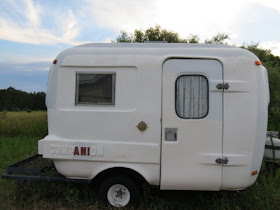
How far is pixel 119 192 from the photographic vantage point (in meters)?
4.18

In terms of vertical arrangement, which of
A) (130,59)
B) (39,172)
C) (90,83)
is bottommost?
(39,172)

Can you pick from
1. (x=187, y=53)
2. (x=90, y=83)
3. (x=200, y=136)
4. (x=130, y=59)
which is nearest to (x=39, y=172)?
(x=90, y=83)

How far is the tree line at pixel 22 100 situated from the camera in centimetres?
1695

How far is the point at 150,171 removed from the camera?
3.94 m

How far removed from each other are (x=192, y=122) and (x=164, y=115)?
0.42 m

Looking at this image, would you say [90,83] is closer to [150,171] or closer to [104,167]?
[104,167]

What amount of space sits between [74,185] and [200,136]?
93.3 inches

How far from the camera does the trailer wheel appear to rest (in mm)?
4082

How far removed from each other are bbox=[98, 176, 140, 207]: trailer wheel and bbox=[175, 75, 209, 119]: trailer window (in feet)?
4.40

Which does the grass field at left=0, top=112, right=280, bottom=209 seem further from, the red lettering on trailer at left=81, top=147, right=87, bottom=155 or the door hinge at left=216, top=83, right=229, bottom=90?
the door hinge at left=216, top=83, right=229, bottom=90

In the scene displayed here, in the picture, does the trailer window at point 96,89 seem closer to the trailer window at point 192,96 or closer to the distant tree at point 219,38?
the trailer window at point 192,96

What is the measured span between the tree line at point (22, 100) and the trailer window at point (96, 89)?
13431 millimetres

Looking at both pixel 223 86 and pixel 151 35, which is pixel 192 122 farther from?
pixel 151 35

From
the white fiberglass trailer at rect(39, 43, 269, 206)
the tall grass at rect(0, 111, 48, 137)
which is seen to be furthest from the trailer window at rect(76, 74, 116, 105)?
the tall grass at rect(0, 111, 48, 137)
